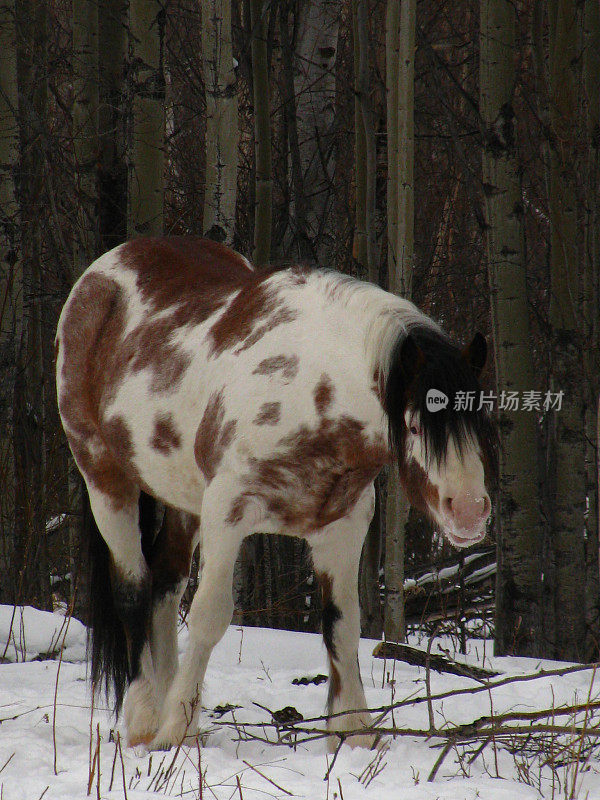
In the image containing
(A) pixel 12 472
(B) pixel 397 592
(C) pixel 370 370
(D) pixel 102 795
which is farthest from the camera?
(A) pixel 12 472

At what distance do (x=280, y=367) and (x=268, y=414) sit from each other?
0.17 meters

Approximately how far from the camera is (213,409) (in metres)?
3.41

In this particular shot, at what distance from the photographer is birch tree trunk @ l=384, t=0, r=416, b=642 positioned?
18.2 ft

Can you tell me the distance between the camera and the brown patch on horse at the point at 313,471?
3.18m

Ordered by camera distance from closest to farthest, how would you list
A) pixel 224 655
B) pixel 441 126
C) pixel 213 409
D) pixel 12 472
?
1. pixel 213 409
2. pixel 224 655
3. pixel 12 472
4. pixel 441 126

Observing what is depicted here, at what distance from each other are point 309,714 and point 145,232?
296 cm

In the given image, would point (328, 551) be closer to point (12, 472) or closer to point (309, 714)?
point (309, 714)

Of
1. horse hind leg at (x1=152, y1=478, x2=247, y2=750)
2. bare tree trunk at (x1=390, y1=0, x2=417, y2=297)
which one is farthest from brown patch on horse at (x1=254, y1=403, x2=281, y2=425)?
bare tree trunk at (x1=390, y1=0, x2=417, y2=297)

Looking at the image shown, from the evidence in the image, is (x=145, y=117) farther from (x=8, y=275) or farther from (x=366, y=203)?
(x=366, y=203)

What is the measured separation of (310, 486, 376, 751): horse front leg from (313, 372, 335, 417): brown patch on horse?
50 centimetres

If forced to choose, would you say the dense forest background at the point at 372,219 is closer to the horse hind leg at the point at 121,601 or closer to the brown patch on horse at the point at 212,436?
the horse hind leg at the point at 121,601

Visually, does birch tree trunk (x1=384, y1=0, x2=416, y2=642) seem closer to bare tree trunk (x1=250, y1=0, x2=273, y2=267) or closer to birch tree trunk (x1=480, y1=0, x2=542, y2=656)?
birch tree trunk (x1=480, y1=0, x2=542, y2=656)

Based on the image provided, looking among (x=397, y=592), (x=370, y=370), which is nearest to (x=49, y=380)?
(x=397, y=592)

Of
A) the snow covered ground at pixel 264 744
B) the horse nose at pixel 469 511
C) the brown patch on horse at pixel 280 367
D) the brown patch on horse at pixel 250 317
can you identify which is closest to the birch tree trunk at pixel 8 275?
the snow covered ground at pixel 264 744
